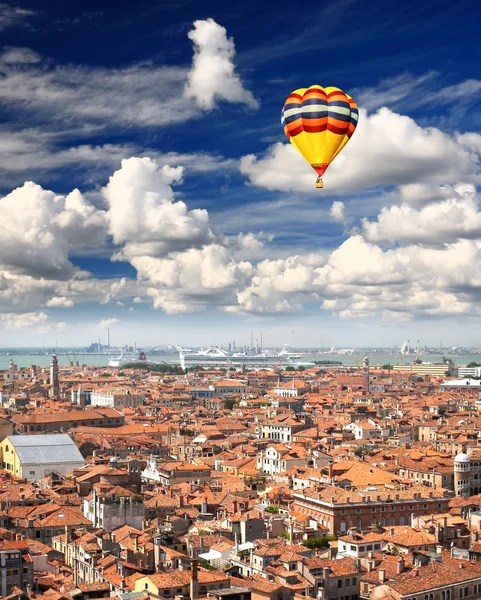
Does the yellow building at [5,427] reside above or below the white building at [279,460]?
above

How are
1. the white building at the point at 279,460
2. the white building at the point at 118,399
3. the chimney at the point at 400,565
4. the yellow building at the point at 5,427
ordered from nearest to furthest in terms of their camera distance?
the chimney at the point at 400,565
the white building at the point at 279,460
the yellow building at the point at 5,427
the white building at the point at 118,399

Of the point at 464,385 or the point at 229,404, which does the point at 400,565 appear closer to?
the point at 229,404

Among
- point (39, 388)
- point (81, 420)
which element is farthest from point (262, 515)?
point (39, 388)

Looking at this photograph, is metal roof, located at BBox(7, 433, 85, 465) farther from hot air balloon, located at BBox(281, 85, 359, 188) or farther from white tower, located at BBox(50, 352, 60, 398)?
white tower, located at BBox(50, 352, 60, 398)

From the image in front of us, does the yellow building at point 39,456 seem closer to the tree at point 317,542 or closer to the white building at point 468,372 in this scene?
the tree at point 317,542

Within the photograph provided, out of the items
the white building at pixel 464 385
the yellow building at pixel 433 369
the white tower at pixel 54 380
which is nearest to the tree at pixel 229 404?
the white tower at pixel 54 380

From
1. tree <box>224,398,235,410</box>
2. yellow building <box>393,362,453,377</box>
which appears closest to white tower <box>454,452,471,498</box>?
tree <box>224,398,235,410</box>

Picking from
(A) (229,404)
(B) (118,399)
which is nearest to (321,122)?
(A) (229,404)
